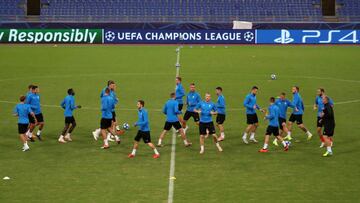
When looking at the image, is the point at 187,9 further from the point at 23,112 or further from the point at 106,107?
the point at 23,112

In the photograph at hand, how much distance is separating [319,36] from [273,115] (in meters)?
41.2

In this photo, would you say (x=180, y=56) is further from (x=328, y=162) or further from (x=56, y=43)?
(x=328, y=162)

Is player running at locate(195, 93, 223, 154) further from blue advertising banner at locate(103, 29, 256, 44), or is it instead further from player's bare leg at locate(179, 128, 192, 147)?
blue advertising banner at locate(103, 29, 256, 44)

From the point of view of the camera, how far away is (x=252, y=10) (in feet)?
228

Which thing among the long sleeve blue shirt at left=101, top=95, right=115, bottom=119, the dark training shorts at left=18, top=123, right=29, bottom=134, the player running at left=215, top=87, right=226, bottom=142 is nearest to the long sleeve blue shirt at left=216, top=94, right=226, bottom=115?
the player running at left=215, top=87, right=226, bottom=142

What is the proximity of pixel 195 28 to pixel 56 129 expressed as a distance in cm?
3797

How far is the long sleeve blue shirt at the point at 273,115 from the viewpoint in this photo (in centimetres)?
2023

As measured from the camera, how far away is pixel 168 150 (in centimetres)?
2069

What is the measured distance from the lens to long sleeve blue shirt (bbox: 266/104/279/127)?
20.2 meters

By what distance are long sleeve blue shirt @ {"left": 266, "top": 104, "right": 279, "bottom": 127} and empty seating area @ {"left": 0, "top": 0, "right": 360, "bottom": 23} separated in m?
47.0

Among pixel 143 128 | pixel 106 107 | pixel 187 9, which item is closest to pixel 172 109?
pixel 143 128

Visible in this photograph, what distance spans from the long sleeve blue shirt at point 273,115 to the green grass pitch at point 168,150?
0.95m

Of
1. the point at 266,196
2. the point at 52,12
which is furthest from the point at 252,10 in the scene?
the point at 266,196

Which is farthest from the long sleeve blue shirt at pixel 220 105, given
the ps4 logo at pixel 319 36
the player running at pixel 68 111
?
the ps4 logo at pixel 319 36
